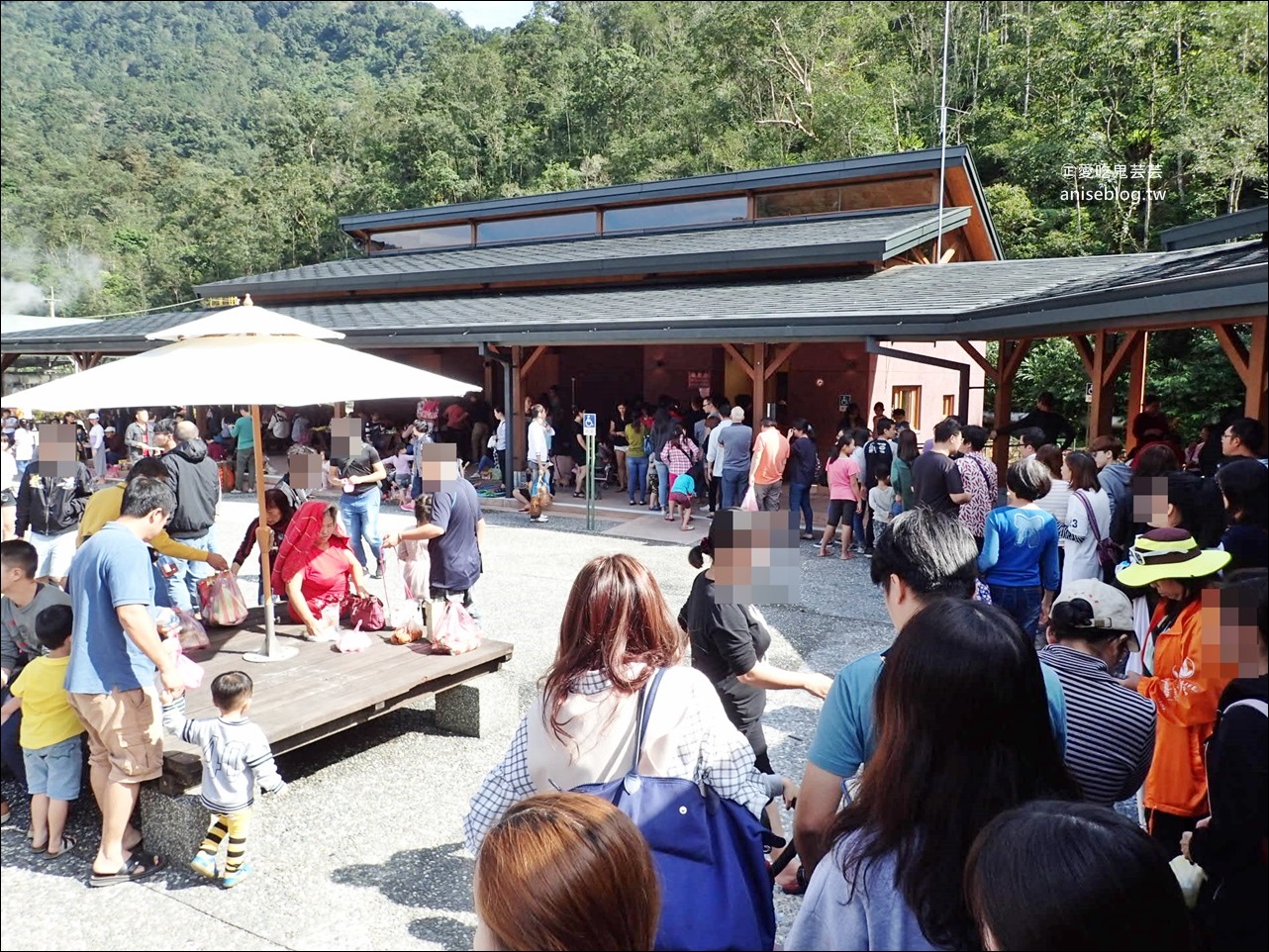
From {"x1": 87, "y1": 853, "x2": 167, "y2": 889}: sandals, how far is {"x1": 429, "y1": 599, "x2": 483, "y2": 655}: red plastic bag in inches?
70.1

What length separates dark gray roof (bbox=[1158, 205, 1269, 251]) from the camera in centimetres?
661

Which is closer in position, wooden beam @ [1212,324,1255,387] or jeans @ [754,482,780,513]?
wooden beam @ [1212,324,1255,387]

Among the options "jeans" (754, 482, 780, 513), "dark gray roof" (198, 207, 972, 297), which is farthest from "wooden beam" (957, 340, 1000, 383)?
"jeans" (754, 482, 780, 513)

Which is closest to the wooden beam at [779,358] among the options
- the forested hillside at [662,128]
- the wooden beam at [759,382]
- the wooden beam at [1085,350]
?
the wooden beam at [759,382]

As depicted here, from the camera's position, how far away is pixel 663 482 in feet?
41.3

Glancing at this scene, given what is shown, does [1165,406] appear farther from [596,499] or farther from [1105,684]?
[1105,684]

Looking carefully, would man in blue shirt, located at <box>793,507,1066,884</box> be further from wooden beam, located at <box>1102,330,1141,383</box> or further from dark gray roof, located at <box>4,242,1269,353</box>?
wooden beam, located at <box>1102,330,1141,383</box>

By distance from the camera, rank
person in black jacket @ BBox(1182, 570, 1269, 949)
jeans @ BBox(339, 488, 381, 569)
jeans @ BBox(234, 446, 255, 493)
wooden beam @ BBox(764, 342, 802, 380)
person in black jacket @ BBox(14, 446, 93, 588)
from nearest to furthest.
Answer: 1. person in black jacket @ BBox(1182, 570, 1269, 949)
2. person in black jacket @ BBox(14, 446, 93, 588)
3. jeans @ BBox(339, 488, 381, 569)
4. wooden beam @ BBox(764, 342, 802, 380)
5. jeans @ BBox(234, 446, 255, 493)

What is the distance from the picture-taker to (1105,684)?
8.35 feet

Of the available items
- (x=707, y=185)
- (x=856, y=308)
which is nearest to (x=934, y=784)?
(x=856, y=308)

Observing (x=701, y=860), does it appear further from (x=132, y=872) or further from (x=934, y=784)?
(x=132, y=872)

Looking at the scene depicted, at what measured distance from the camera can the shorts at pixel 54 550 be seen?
20.3ft

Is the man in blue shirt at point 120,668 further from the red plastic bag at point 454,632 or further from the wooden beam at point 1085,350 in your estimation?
the wooden beam at point 1085,350

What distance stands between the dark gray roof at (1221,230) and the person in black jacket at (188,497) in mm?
8074
